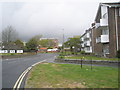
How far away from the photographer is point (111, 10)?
68.6 feet

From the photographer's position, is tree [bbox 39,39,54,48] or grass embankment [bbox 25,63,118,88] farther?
tree [bbox 39,39,54,48]

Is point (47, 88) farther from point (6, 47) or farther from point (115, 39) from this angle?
point (6, 47)

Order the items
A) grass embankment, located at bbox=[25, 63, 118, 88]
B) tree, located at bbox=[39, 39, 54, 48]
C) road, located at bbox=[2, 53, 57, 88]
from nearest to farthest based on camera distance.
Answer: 1. grass embankment, located at bbox=[25, 63, 118, 88]
2. road, located at bbox=[2, 53, 57, 88]
3. tree, located at bbox=[39, 39, 54, 48]

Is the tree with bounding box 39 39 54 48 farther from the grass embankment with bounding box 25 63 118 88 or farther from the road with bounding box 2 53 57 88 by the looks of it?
the grass embankment with bounding box 25 63 118 88

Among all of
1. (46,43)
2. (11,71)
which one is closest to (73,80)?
(11,71)

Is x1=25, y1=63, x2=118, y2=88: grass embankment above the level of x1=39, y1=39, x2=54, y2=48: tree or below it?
below

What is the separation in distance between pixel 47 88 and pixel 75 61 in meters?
11.7

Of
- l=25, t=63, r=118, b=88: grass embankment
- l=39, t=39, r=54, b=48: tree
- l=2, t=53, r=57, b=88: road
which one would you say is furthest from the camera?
l=39, t=39, r=54, b=48: tree

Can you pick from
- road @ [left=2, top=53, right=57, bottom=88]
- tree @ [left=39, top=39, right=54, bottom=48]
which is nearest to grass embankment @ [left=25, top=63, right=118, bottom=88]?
road @ [left=2, top=53, right=57, bottom=88]

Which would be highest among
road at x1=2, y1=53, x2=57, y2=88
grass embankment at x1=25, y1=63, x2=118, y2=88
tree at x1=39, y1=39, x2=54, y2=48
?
tree at x1=39, y1=39, x2=54, y2=48

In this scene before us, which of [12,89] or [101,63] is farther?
[101,63]

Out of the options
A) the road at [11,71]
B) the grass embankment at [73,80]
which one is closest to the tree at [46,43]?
the road at [11,71]

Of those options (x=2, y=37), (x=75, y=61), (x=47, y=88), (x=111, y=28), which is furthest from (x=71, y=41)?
(x=47, y=88)

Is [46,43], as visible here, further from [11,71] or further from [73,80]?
[73,80]
